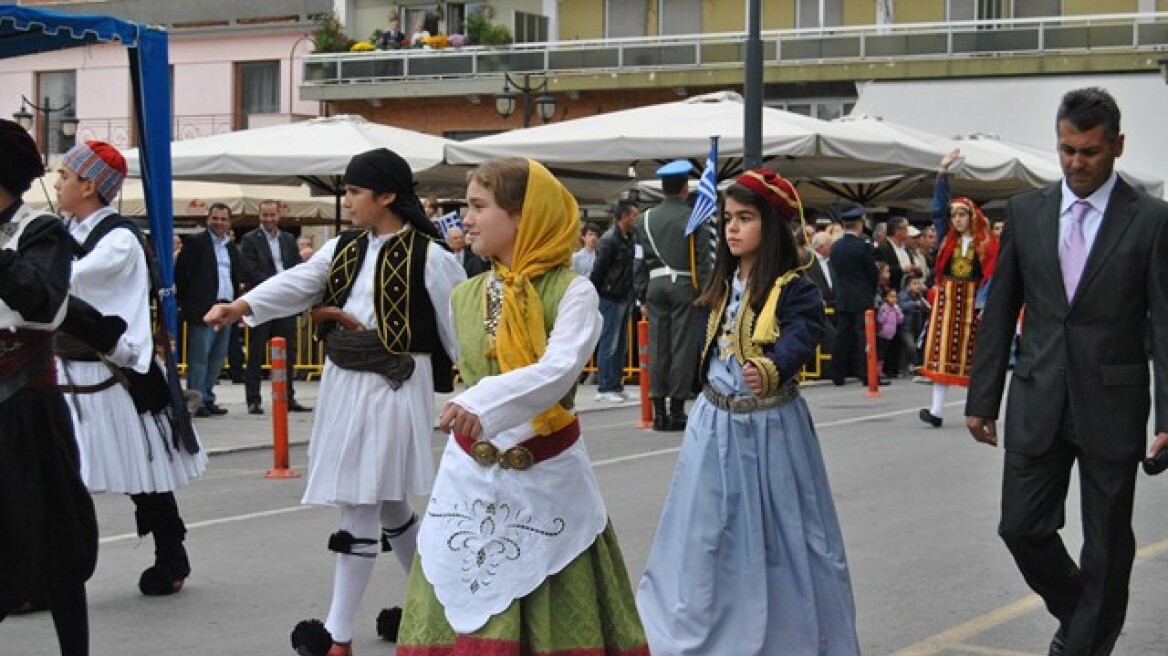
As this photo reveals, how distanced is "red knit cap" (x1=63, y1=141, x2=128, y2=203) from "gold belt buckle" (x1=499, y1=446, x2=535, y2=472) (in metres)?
3.27

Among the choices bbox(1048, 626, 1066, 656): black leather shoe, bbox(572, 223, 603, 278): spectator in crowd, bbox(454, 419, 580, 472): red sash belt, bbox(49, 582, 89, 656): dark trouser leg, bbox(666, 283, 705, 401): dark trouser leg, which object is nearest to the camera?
bbox(454, 419, 580, 472): red sash belt

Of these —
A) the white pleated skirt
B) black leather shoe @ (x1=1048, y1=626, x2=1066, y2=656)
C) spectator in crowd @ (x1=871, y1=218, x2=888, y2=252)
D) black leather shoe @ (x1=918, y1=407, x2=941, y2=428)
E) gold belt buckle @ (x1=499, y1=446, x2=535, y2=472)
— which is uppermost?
spectator in crowd @ (x1=871, y1=218, x2=888, y2=252)

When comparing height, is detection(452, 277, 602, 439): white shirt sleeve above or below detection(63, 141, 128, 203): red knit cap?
below

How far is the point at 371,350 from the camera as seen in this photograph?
24.3ft

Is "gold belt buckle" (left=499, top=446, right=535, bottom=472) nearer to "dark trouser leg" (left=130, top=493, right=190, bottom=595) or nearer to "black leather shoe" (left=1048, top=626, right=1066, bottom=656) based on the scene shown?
"black leather shoe" (left=1048, top=626, right=1066, bottom=656)

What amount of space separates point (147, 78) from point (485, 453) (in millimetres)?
7712

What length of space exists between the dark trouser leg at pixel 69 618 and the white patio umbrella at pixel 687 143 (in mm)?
15291

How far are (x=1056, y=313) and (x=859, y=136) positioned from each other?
16273 mm

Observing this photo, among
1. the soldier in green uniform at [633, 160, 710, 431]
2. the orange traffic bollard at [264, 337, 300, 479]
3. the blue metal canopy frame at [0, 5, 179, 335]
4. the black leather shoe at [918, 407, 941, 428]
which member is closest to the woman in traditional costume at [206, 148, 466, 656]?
the blue metal canopy frame at [0, 5, 179, 335]

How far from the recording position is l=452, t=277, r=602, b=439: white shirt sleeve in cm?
543

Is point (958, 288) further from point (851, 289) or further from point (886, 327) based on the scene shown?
point (886, 327)

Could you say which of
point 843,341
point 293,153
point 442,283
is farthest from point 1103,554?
point 293,153

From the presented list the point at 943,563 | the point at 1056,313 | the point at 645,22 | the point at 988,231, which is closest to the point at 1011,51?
the point at 645,22

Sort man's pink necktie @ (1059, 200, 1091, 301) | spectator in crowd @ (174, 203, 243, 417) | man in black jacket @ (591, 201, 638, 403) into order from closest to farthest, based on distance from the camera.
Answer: man's pink necktie @ (1059, 200, 1091, 301), spectator in crowd @ (174, 203, 243, 417), man in black jacket @ (591, 201, 638, 403)
